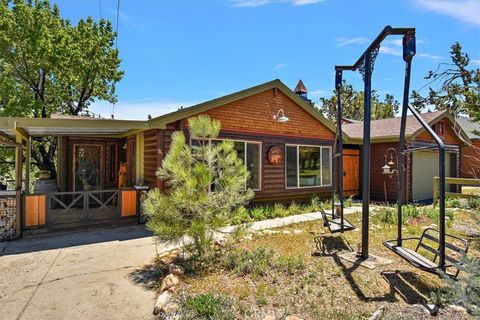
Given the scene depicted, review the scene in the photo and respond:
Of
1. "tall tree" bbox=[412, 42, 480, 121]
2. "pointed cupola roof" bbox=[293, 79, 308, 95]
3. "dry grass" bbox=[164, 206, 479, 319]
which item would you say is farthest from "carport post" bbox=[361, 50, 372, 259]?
"pointed cupola roof" bbox=[293, 79, 308, 95]

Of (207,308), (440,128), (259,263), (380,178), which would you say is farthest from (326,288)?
(440,128)

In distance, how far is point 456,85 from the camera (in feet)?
12.3

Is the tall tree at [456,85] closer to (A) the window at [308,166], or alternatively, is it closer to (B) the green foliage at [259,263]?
(B) the green foliage at [259,263]

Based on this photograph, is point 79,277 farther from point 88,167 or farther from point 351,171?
point 351,171

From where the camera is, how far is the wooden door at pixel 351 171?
12.2m

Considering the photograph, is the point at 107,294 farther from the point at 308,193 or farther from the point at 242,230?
the point at 308,193

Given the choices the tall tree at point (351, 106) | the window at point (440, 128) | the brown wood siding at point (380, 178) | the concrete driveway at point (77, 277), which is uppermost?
the tall tree at point (351, 106)

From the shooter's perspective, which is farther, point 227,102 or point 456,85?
point 227,102

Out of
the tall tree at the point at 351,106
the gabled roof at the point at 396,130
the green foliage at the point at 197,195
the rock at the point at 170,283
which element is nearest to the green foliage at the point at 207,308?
the rock at the point at 170,283

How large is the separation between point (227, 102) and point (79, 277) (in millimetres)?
5381

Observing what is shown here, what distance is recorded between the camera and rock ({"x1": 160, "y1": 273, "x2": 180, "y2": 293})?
353cm

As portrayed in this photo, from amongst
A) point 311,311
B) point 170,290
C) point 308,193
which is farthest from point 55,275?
point 308,193

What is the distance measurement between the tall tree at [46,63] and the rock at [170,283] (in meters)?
12.5

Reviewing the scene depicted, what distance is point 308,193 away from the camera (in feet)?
32.4
